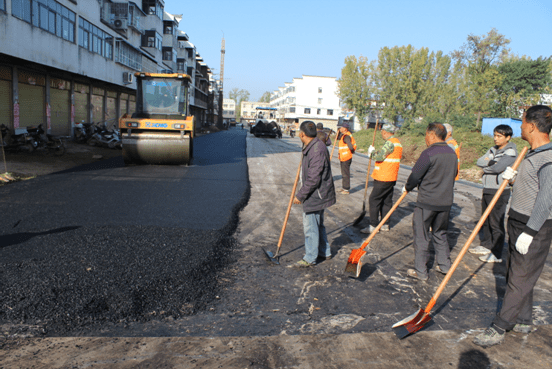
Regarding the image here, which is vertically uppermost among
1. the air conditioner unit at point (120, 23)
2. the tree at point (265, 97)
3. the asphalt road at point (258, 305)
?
the tree at point (265, 97)

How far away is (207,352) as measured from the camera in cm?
291

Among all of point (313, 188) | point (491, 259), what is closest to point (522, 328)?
point (491, 259)

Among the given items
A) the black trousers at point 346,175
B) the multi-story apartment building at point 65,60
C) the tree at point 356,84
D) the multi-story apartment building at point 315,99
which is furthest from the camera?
the multi-story apartment building at point 315,99

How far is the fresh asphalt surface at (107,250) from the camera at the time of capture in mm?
3461

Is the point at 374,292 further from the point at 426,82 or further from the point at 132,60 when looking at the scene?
the point at 426,82

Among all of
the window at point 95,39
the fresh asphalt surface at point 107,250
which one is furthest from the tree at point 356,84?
the fresh asphalt surface at point 107,250

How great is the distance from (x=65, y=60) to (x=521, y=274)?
2086 centimetres

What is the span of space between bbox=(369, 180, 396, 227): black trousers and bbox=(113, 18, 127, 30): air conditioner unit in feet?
85.8

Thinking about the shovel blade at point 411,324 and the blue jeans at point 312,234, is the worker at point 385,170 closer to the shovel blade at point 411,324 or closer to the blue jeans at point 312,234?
the blue jeans at point 312,234

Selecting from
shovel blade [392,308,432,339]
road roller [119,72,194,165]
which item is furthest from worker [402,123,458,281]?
road roller [119,72,194,165]

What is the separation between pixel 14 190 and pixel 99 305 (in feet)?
20.4

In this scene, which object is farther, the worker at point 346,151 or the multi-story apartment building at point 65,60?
the multi-story apartment building at point 65,60

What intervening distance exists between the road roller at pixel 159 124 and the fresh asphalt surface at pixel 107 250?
359 cm

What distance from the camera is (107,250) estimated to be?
4746 millimetres
